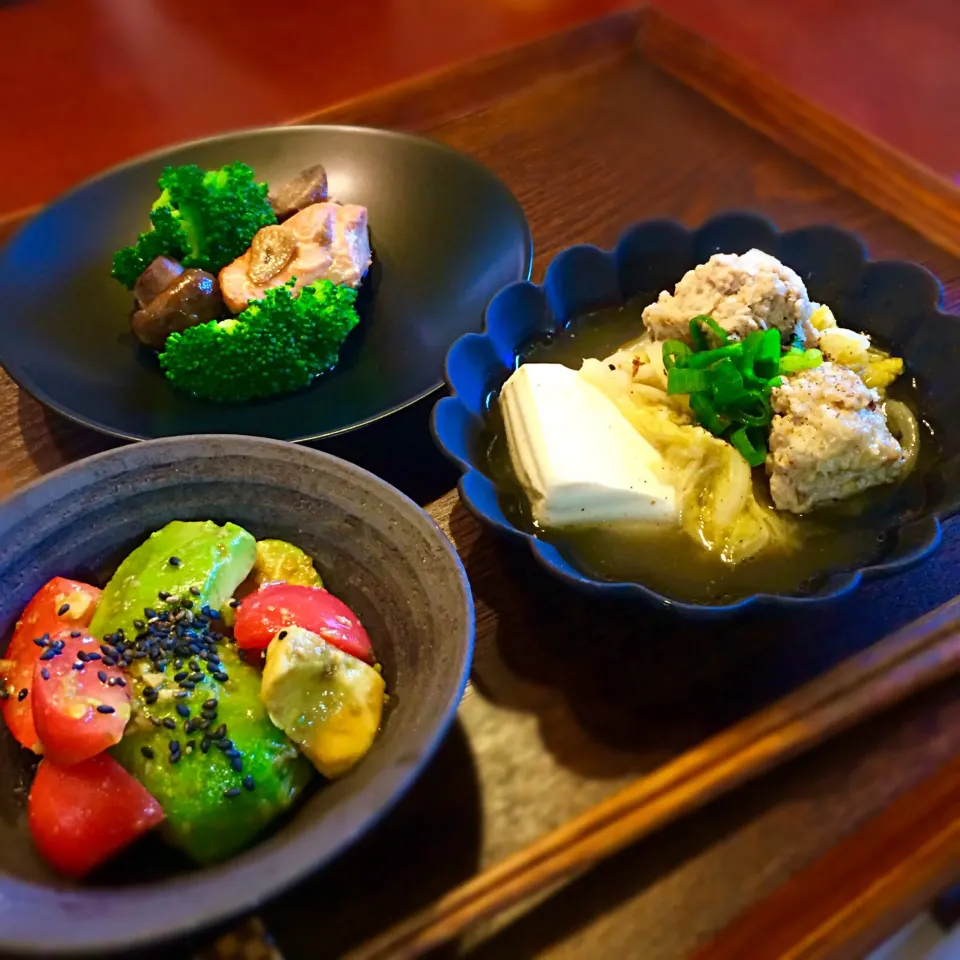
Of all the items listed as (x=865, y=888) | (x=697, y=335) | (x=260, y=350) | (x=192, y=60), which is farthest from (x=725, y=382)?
(x=192, y=60)

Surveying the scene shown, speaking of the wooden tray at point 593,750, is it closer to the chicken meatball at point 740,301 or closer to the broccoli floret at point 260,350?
the broccoli floret at point 260,350

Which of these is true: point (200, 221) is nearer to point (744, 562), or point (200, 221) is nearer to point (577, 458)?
point (577, 458)

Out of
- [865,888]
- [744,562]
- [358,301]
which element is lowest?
[865,888]

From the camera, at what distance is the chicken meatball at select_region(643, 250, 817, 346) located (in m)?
1.58

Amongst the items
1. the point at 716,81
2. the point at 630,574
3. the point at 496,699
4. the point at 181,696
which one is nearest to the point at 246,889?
the point at 181,696

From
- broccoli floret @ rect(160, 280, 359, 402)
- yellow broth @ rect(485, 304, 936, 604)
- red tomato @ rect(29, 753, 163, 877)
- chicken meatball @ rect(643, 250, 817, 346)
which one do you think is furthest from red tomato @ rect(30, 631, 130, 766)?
chicken meatball @ rect(643, 250, 817, 346)

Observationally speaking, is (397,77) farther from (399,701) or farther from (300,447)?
(399,701)

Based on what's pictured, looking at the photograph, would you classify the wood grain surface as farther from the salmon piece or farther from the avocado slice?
the avocado slice

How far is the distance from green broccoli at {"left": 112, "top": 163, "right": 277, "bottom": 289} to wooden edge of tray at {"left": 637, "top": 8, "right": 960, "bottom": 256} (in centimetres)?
141

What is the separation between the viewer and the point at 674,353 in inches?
64.0

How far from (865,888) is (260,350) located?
4.68 ft

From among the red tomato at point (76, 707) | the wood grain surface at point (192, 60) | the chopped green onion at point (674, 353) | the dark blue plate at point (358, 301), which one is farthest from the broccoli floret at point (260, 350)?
A: the wood grain surface at point (192, 60)

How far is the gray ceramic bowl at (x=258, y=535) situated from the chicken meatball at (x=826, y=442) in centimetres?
63

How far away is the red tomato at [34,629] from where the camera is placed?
115cm
